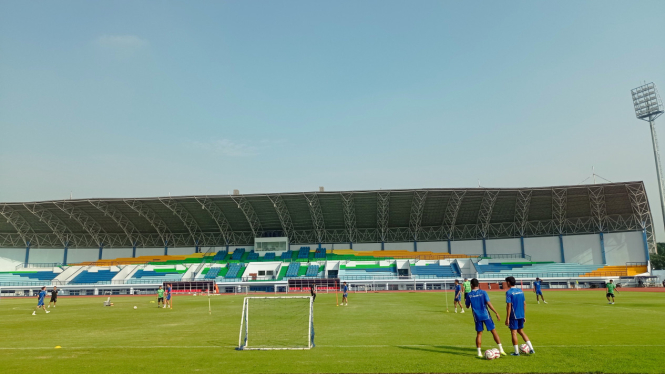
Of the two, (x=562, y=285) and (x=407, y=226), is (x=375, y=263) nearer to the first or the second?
(x=407, y=226)

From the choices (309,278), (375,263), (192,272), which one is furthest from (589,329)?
(192,272)

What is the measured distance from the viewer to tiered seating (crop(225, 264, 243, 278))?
79000mm

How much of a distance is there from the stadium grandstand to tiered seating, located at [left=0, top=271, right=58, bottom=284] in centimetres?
26

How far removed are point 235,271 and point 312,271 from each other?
1569 centimetres

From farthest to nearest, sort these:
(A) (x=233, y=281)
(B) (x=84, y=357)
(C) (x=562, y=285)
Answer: (A) (x=233, y=281) < (C) (x=562, y=285) < (B) (x=84, y=357)

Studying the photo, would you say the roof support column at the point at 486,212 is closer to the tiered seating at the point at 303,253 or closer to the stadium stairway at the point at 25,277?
the tiered seating at the point at 303,253

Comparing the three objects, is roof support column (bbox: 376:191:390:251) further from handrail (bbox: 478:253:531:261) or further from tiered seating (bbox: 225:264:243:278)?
tiered seating (bbox: 225:264:243:278)

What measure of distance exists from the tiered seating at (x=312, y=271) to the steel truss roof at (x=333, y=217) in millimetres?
9204

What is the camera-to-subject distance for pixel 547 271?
237 feet

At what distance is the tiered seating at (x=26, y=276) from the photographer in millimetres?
79875

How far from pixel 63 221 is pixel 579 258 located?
105205 mm

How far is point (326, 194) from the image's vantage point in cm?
7381

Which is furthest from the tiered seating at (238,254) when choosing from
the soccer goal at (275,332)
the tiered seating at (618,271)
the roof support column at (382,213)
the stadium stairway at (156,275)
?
the tiered seating at (618,271)

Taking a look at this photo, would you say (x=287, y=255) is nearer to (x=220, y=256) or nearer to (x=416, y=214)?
(x=220, y=256)
